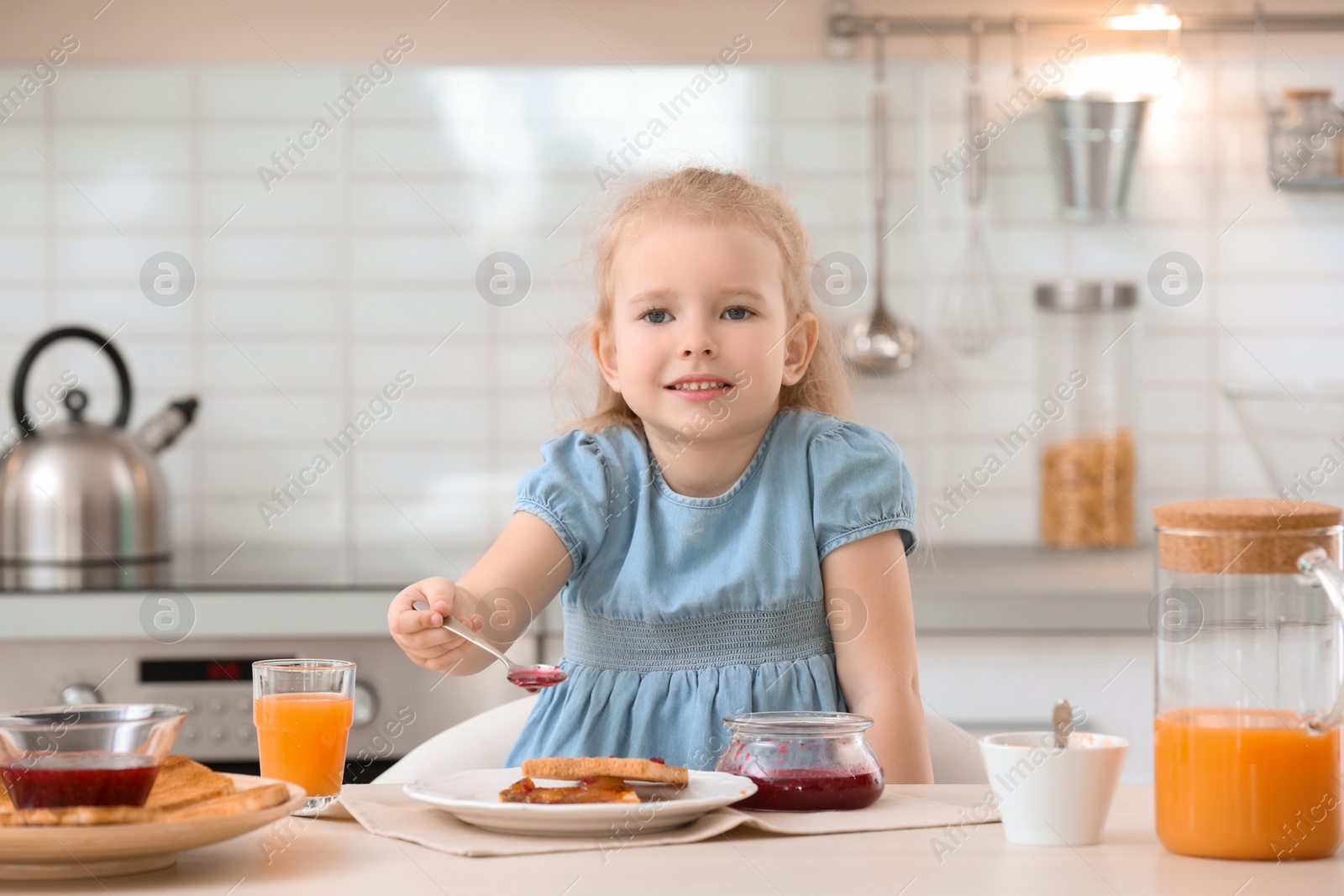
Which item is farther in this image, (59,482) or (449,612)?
(59,482)

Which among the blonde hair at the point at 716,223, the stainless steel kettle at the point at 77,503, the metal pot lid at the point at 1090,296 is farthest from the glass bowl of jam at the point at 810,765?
the metal pot lid at the point at 1090,296

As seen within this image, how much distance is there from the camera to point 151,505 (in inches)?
85.4

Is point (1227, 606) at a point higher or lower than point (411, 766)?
higher

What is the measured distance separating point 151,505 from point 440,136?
781mm

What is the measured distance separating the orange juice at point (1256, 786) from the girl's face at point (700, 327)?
493 mm

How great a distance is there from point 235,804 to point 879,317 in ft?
6.06

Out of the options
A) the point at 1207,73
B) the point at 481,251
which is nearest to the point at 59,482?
the point at 481,251

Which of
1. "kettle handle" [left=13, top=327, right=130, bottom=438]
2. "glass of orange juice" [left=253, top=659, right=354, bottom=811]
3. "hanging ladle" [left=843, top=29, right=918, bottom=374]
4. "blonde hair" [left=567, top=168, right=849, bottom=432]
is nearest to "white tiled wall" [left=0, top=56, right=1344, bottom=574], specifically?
"hanging ladle" [left=843, top=29, right=918, bottom=374]

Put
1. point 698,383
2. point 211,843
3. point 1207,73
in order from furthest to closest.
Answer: point 1207,73
point 698,383
point 211,843

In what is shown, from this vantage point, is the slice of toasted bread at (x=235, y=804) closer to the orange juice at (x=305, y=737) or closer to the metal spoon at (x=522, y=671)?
the orange juice at (x=305, y=737)

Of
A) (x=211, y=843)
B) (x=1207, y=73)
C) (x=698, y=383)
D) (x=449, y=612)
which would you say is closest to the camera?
(x=211, y=843)

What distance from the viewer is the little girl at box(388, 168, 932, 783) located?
44.4 inches

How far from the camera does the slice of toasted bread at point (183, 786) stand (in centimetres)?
73

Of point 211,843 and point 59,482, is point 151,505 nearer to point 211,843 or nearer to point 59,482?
point 59,482
